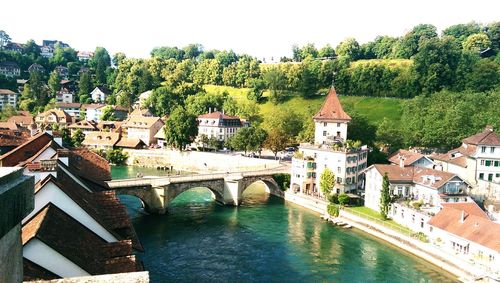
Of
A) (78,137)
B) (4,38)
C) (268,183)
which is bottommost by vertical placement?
(268,183)

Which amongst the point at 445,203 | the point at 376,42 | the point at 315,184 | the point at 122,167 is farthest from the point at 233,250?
the point at 376,42

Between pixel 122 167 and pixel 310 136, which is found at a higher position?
pixel 310 136

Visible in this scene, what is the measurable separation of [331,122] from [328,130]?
46.8 inches

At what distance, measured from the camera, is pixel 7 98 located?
385ft

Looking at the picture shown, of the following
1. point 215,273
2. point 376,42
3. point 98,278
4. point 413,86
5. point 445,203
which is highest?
point 376,42

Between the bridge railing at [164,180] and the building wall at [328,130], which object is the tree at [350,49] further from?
the bridge railing at [164,180]

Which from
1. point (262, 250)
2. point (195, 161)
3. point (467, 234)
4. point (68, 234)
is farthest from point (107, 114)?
point (68, 234)

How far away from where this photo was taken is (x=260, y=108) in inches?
4237

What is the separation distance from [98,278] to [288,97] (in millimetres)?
100412

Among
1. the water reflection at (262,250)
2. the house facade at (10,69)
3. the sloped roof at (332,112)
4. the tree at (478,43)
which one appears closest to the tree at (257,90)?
the sloped roof at (332,112)

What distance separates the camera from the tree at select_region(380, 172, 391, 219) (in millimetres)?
44938

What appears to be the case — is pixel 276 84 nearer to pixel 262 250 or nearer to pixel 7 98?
pixel 7 98

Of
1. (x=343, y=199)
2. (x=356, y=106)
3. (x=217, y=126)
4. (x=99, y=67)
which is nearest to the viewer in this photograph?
(x=343, y=199)

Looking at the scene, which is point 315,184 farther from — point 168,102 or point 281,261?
point 168,102
